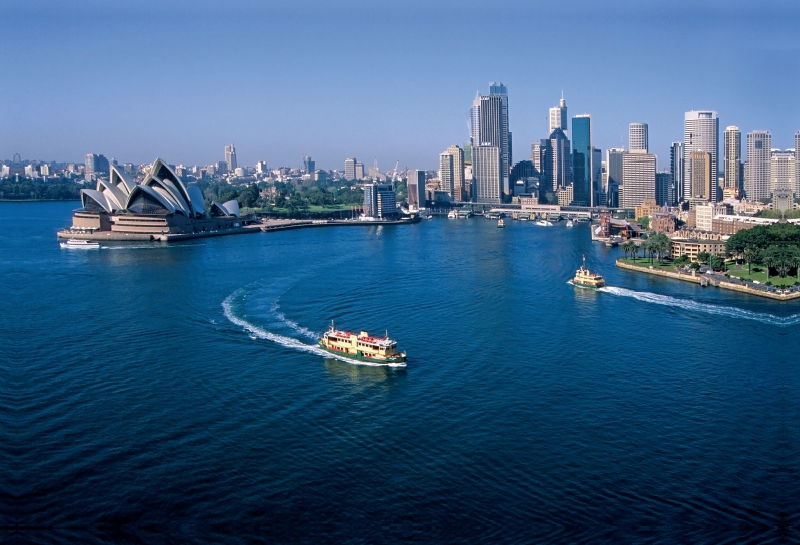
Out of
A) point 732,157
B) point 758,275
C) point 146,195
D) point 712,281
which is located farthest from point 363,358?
point 732,157

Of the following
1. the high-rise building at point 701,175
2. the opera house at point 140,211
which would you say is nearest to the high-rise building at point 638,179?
the high-rise building at point 701,175

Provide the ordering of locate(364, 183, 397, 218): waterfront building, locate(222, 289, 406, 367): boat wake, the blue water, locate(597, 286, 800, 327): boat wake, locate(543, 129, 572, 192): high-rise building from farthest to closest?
locate(543, 129, 572, 192): high-rise building → locate(364, 183, 397, 218): waterfront building → locate(597, 286, 800, 327): boat wake → locate(222, 289, 406, 367): boat wake → the blue water

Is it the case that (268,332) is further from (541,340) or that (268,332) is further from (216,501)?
(216,501)

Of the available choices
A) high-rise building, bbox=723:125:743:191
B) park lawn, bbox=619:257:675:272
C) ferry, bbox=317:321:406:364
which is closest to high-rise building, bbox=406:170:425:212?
high-rise building, bbox=723:125:743:191

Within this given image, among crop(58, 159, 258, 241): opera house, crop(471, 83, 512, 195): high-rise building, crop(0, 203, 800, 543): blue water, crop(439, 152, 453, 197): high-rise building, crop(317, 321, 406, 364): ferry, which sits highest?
crop(471, 83, 512, 195): high-rise building

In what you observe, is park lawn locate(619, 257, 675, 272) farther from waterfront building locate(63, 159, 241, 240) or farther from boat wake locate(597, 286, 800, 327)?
waterfront building locate(63, 159, 241, 240)

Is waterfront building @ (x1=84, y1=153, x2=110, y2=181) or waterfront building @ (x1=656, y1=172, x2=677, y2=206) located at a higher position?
waterfront building @ (x1=84, y1=153, x2=110, y2=181)

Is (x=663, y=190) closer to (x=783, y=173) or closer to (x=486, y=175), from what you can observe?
(x=783, y=173)
